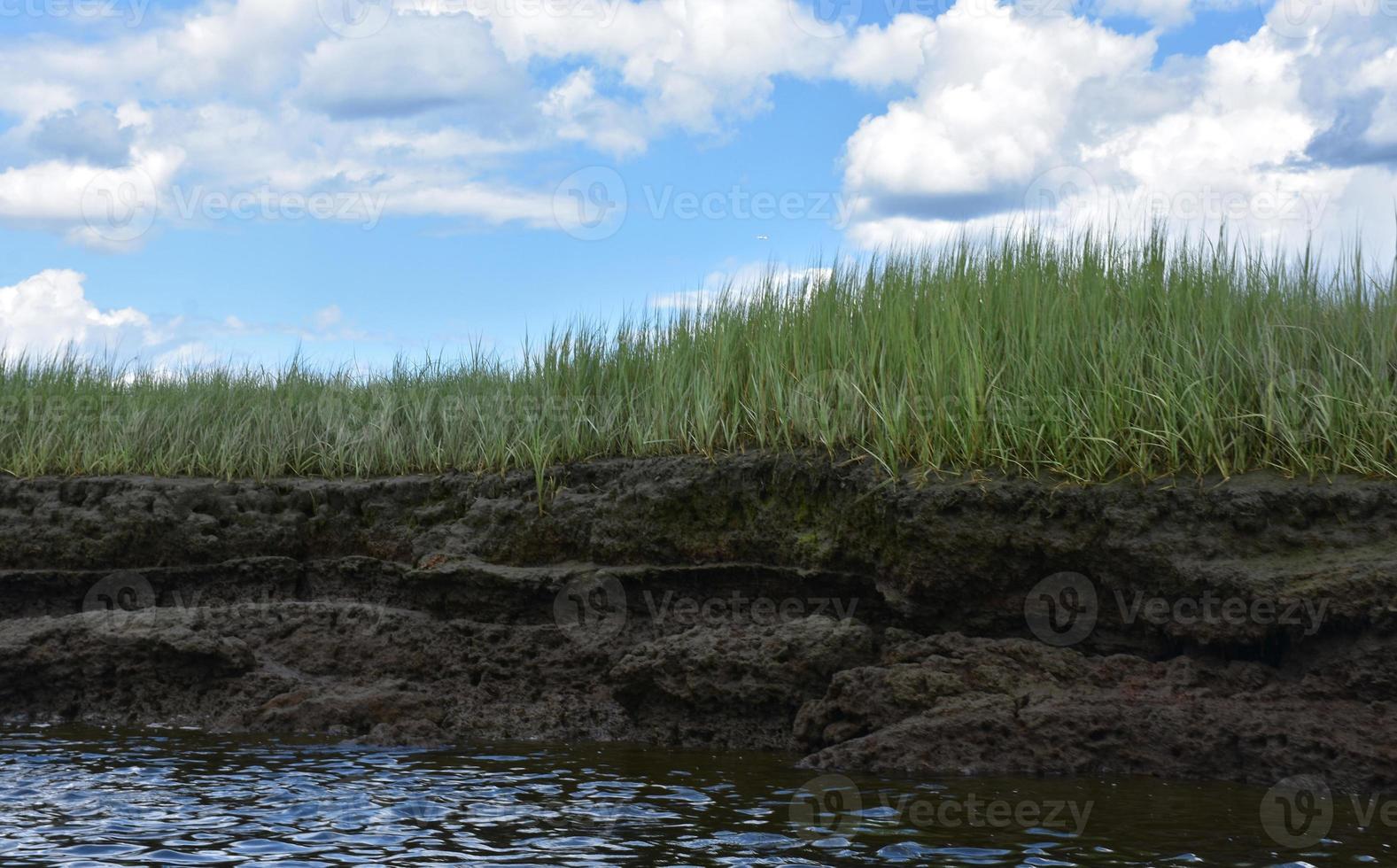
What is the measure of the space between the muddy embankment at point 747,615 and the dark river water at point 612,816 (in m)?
0.48

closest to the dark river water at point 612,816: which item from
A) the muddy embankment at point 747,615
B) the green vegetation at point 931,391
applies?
the muddy embankment at point 747,615

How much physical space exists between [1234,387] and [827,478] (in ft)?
8.20

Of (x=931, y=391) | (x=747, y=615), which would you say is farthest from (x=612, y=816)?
(x=931, y=391)

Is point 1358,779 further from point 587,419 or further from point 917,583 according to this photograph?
point 587,419

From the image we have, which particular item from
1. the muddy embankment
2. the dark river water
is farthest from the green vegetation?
the dark river water

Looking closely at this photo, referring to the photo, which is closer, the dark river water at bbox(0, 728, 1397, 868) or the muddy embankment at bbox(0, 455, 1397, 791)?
the dark river water at bbox(0, 728, 1397, 868)

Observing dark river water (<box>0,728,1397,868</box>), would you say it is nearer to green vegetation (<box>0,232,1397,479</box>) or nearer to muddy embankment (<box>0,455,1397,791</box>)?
muddy embankment (<box>0,455,1397,791</box>)

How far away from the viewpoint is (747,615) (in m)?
7.58

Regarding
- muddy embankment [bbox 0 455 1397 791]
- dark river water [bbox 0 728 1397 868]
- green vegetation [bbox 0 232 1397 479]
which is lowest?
dark river water [bbox 0 728 1397 868]

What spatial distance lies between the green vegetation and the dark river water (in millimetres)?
2100

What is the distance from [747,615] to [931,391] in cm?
186

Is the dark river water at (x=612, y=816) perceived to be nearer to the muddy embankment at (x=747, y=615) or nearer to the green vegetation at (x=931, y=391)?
the muddy embankment at (x=747, y=615)

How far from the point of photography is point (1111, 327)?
24.0ft

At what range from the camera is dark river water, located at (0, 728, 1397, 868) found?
463cm
